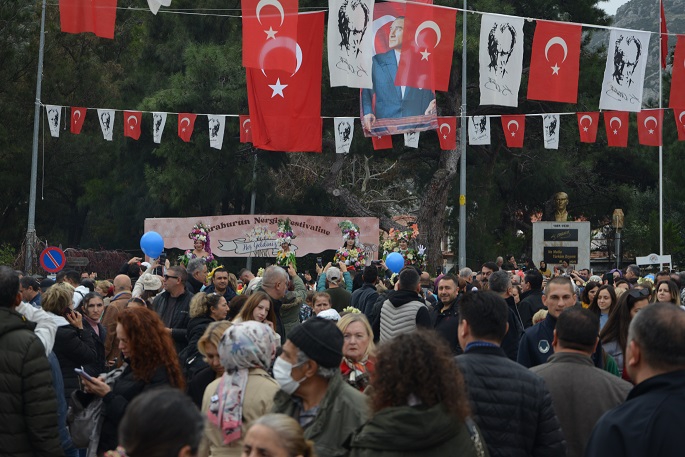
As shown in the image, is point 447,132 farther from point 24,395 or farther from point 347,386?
point 347,386

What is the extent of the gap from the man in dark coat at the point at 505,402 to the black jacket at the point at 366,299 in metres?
6.63

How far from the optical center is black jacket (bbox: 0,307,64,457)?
5.97 m

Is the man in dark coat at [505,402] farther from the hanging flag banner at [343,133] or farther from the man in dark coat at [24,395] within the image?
A: the hanging flag banner at [343,133]

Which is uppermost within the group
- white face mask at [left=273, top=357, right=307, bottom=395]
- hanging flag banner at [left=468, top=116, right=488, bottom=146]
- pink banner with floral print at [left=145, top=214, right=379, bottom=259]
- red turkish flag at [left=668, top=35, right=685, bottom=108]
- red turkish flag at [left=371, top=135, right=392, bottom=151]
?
red turkish flag at [left=668, top=35, right=685, bottom=108]

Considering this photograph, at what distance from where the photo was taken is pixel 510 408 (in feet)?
16.5

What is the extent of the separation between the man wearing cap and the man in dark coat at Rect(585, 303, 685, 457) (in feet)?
4.02

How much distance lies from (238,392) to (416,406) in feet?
4.53

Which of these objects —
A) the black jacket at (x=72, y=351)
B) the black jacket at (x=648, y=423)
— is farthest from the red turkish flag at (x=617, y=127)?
the black jacket at (x=648, y=423)

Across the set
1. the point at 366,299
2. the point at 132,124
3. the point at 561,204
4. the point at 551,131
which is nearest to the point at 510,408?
the point at 366,299

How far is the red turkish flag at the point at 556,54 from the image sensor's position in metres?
21.6

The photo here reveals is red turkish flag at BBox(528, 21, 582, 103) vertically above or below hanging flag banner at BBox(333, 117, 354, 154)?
above

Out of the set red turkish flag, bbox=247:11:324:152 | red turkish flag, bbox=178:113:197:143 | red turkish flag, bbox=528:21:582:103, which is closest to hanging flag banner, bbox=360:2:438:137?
red turkish flag, bbox=247:11:324:152

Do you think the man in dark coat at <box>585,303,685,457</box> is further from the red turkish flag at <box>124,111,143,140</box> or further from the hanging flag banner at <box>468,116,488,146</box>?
the red turkish flag at <box>124,111,143,140</box>

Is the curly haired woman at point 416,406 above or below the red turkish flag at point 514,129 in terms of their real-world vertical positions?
below
